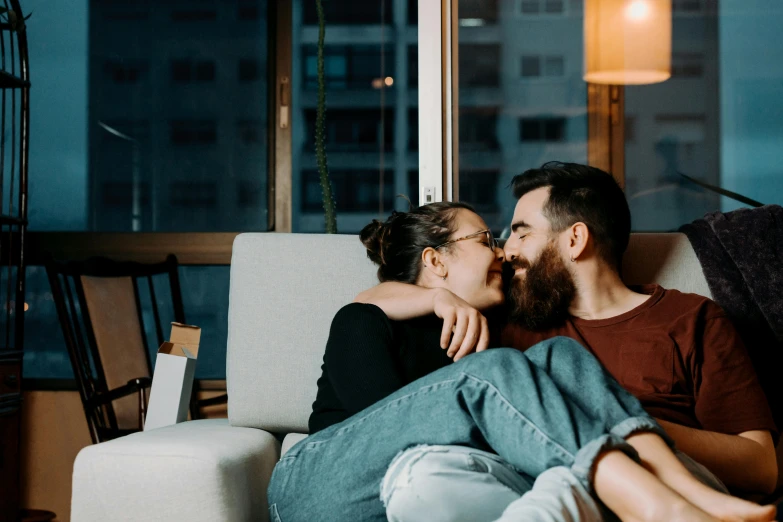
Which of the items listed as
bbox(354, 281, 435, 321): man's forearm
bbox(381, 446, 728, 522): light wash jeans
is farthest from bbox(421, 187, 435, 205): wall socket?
bbox(381, 446, 728, 522): light wash jeans

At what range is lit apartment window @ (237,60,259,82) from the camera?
10.3ft

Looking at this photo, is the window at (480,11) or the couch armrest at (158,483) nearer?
the couch armrest at (158,483)

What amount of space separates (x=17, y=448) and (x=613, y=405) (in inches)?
76.2

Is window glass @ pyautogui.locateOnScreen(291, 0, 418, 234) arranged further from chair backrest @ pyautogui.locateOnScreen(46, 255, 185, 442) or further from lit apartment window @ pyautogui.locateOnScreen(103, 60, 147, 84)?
chair backrest @ pyautogui.locateOnScreen(46, 255, 185, 442)

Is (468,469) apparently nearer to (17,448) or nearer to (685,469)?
(685,469)

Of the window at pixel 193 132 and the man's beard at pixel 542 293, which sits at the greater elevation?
the window at pixel 193 132

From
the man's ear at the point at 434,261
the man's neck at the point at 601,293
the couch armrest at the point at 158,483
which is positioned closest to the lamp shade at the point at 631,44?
the man's neck at the point at 601,293

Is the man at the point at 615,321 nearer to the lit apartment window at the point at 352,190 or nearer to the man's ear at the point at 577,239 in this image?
the man's ear at the point at 577,239

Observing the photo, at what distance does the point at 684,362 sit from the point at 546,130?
1754 millimetres

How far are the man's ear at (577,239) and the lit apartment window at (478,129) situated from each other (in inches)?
58.7

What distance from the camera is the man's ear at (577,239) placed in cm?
177

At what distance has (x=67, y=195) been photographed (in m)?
3.09

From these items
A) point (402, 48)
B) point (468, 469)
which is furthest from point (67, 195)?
point (468, 469)

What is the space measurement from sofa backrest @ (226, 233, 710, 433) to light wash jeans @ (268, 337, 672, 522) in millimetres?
359
